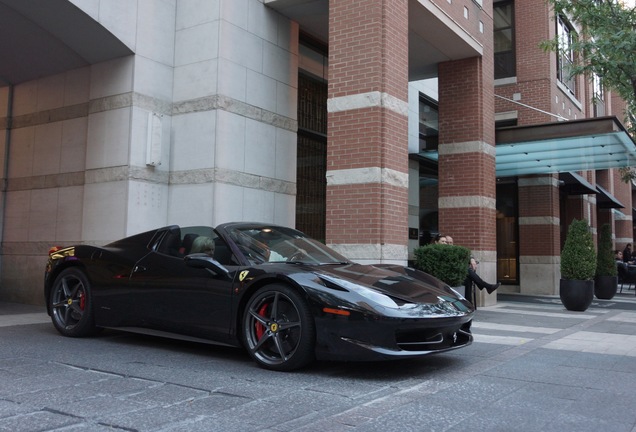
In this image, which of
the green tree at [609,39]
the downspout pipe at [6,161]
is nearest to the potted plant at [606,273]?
the green tree at [609,39]

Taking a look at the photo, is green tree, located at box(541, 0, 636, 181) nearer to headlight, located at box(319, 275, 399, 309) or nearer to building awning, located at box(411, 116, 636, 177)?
building awning, located at box(411, 116, 636, 177)

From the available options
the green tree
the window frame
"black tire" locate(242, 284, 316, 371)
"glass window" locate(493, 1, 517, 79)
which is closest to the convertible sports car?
"black tire" locate(242, 284, 316, 371)

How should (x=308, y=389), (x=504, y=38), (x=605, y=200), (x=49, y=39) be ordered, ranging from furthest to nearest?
(x=605, y=200)
(x=504, y=38)
(x=49, y=39)
(x=308, y=389)

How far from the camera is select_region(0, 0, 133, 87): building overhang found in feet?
29.6

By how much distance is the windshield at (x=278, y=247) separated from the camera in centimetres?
556

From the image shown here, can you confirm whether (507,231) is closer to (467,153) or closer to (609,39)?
(467,153)

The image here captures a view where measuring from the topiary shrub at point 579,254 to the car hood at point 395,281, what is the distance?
6595 millimetres

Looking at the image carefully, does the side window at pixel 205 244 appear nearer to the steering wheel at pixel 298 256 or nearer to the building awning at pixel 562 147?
the steering wheel at pixel 298 256

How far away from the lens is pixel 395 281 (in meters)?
5.22

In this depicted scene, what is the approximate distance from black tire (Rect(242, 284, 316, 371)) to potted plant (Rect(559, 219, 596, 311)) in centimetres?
818

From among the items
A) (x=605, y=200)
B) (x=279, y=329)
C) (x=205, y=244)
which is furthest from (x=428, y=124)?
(x=279, y=329)

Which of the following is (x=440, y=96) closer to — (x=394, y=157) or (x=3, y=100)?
(x=394, y=157)

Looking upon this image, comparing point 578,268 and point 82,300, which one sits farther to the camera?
point 578,268

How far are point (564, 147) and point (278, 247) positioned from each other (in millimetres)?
10264
